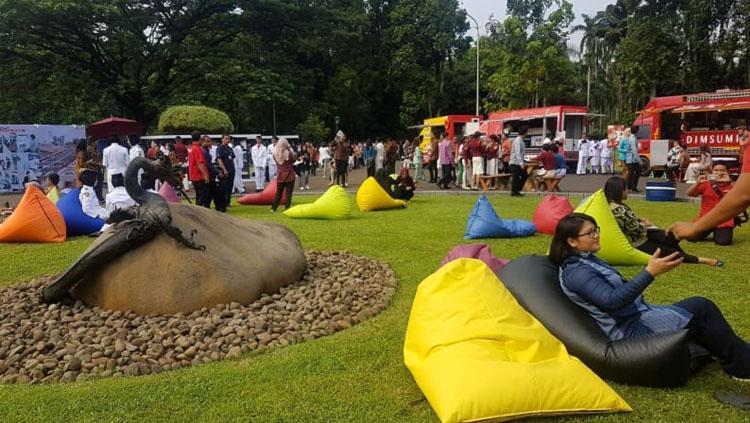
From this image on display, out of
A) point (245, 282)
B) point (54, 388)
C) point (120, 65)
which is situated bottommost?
point (54, 388)

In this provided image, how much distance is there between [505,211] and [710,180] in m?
4.77

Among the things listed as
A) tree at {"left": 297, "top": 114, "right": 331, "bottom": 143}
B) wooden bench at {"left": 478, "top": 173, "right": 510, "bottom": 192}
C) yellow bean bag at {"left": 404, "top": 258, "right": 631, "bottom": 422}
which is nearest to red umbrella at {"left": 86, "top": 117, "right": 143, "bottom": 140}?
wooden bench at {"left": 478, "top": 173, "right": 510, "bottom": 192}

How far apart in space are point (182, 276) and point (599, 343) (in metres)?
3.69

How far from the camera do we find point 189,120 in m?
28.1

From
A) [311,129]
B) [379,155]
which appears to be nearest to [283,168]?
[379,155]

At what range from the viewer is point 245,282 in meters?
5.98

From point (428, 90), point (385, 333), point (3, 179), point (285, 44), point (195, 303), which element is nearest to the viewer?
point (385, 333)

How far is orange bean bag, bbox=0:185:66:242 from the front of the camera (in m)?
10.0

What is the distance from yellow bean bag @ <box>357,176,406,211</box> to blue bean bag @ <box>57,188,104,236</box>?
5.37 m

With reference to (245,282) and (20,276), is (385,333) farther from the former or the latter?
(20,276)

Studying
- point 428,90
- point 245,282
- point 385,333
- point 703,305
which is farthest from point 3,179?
point 428,90

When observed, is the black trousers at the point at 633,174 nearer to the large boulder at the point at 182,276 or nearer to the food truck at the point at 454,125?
the large boulder at the point at 182,276

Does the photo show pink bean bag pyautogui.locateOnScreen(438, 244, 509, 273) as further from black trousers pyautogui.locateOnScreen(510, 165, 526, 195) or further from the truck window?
the truck window

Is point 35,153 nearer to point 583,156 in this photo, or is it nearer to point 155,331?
point 155,331
